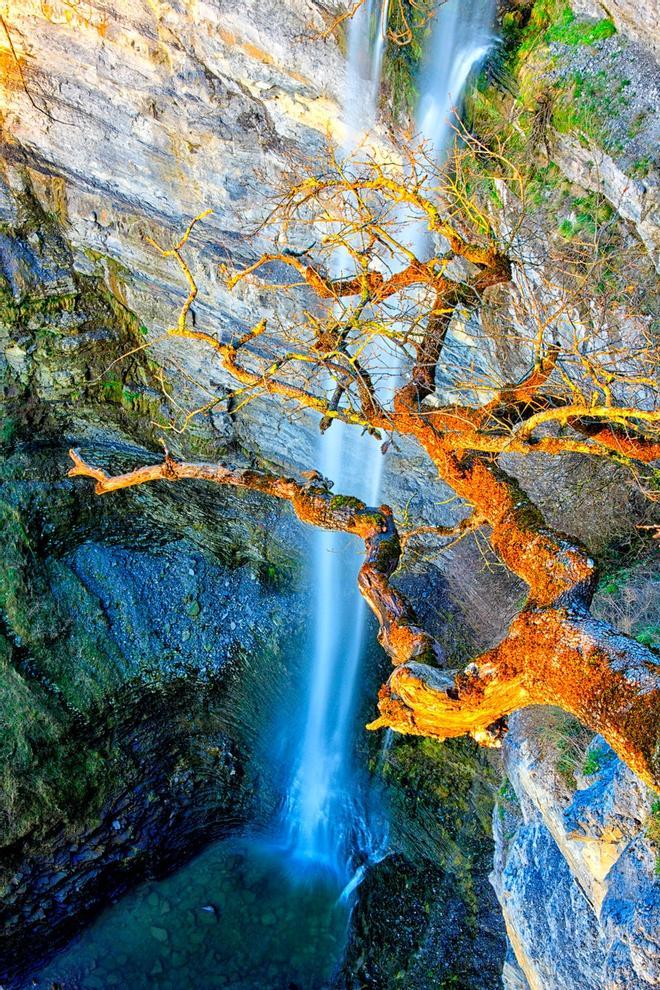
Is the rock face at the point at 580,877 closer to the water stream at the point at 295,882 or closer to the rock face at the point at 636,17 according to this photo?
the water stream at the point at 295,882

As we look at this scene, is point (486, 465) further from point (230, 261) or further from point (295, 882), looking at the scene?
point (295, 882)

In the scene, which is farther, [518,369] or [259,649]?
[259,649]

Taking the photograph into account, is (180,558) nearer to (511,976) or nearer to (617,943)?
(511,976)

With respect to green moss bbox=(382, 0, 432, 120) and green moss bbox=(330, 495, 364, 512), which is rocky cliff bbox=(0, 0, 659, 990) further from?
green moss bbox=(330, 495, 364, 512)

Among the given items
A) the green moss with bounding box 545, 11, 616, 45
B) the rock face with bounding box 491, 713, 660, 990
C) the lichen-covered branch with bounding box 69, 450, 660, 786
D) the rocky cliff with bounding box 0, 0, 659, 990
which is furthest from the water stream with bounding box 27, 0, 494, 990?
the lichen-covered branch with bounding box 69, 450, 660, 786

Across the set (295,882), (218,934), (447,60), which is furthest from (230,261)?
(218,934)

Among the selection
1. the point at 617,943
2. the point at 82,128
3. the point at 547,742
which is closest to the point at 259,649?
the point at 547,742
